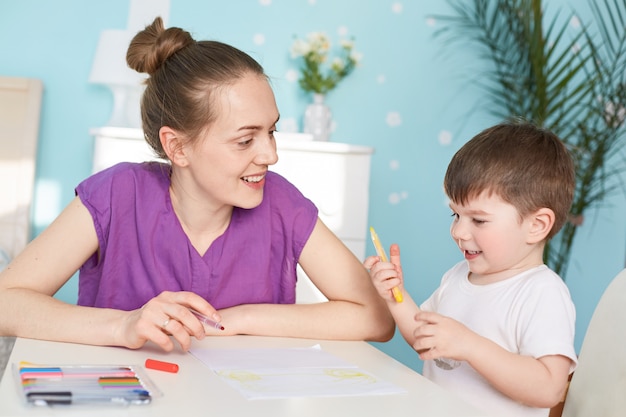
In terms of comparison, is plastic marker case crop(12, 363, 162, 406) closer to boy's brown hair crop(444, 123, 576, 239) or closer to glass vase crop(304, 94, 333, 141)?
boy's brown hair crop(444, 123, 576, 239)

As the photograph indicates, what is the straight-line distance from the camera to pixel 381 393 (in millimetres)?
992

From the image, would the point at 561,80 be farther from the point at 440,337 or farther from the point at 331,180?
the point at 440,337

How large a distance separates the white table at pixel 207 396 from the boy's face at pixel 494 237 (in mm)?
269

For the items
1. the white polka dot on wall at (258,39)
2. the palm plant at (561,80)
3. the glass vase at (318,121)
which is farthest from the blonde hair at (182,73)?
the palm plant at (561,80)

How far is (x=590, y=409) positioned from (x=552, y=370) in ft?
0.42

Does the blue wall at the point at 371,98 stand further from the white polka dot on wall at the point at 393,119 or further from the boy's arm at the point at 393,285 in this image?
the boy's arm at the point at 393,285

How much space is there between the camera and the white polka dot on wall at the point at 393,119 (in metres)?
3.29

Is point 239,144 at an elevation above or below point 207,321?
above

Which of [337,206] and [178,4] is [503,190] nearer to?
[337,206]

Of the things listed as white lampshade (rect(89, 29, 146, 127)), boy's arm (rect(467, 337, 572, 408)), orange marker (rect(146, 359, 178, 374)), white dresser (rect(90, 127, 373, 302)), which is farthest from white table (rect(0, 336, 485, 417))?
white lampshade (rect(89, 29, 146, 127))

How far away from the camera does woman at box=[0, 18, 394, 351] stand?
137 centimetres

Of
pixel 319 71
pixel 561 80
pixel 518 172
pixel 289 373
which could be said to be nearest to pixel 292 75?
pixel 319 71

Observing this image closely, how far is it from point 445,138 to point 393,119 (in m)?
0.23

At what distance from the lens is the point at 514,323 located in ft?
4.30
